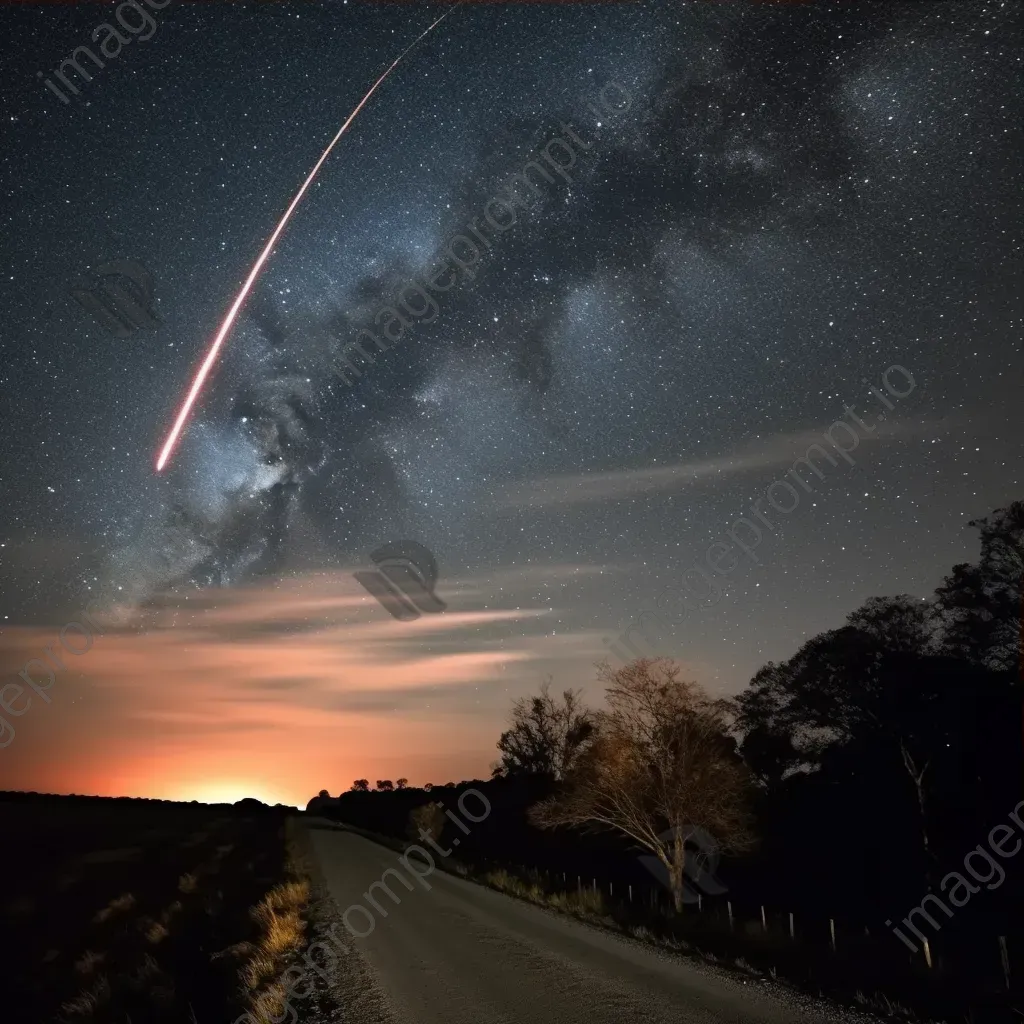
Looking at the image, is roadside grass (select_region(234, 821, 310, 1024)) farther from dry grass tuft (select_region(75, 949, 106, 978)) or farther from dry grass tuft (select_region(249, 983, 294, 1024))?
dry grass tuft (select_region(75, 949, 106, 978))

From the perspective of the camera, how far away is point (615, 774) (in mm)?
28984

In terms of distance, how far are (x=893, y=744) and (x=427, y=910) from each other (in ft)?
74.3

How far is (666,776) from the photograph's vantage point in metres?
28.4

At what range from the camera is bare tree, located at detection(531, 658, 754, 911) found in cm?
2827

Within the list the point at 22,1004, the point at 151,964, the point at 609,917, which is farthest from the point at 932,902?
the point at 22,1004

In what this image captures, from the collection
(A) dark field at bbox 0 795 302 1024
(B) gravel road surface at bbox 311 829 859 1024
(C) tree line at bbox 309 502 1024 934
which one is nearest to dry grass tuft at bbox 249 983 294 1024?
(A) dark field at bbox 0 795 302 1024

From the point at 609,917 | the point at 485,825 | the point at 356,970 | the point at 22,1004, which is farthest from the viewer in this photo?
the point at 485,825

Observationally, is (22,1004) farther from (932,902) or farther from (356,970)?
(932,902)

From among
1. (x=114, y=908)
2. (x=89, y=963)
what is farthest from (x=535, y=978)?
(x=114, y=908)

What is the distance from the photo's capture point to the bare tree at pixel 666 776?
92.7 ft

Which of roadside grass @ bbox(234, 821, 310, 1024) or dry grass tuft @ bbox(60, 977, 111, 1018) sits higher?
roadside grass @ bbox(234, 821, 310, 1024)

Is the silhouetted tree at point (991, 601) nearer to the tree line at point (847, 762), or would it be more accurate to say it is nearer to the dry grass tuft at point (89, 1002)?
the tree line at point (847, 762)

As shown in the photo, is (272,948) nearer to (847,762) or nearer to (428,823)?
(847,762)

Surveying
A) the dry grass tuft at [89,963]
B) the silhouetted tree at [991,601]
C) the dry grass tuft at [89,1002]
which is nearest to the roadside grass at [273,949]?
the dry grass tuft at [89,1002]
